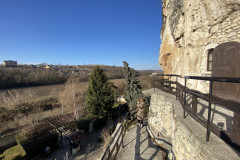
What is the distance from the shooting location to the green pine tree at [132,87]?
11.7 m

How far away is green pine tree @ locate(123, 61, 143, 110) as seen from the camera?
11.7 m

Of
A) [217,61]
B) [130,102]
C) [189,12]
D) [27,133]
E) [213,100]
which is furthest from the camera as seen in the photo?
[130,102]

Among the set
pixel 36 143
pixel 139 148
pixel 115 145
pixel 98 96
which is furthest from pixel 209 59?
pixel 36 143

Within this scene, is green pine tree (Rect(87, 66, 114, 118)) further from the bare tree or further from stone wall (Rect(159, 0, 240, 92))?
Result: stone wall (Rect(159, 0, 240, 92))

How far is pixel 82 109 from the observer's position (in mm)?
17812

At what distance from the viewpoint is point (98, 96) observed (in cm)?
1348

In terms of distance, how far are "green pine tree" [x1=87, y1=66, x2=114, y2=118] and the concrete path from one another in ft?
25.8

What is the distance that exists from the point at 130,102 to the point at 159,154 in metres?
7.82

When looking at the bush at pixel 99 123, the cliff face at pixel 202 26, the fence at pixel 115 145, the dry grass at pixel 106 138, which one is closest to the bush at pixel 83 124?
the bush at pixel 99 123

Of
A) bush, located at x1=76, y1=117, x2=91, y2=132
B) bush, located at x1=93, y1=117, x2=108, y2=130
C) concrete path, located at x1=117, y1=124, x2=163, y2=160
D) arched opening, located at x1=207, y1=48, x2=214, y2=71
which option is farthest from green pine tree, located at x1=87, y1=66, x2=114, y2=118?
arched opening, located at x1=207, y1=48, x2=214, y2=71

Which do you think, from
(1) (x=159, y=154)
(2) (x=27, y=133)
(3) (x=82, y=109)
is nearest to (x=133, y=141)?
(1) (x=159, y=154)

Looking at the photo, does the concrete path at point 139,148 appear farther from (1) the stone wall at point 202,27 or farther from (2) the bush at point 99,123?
(2) the bush at point 99,123

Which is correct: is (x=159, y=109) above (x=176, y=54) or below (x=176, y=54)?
below

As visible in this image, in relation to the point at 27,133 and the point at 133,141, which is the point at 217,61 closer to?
the point at 133,141
